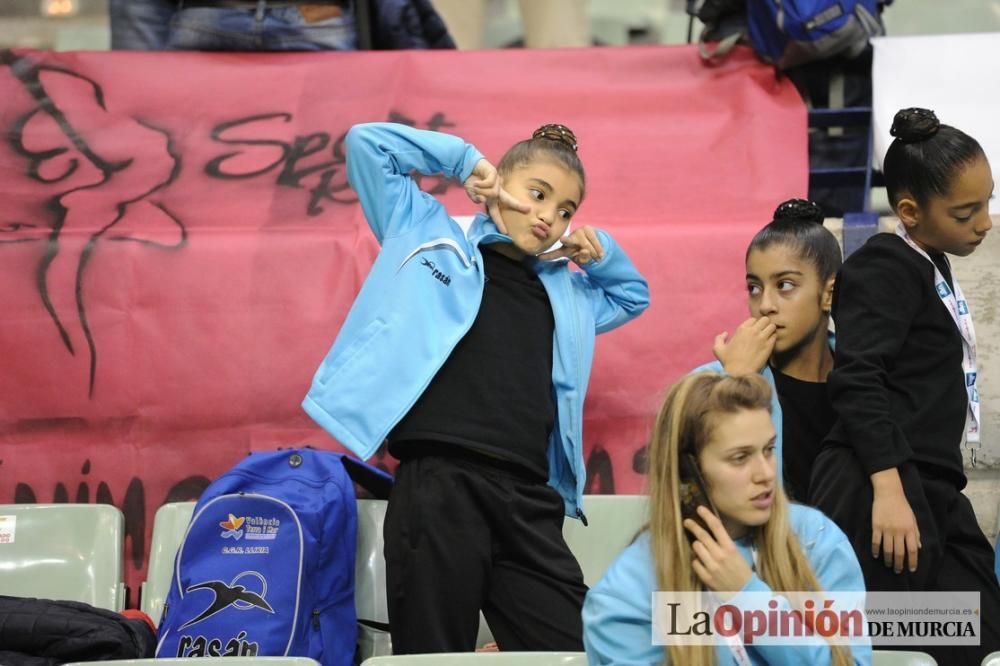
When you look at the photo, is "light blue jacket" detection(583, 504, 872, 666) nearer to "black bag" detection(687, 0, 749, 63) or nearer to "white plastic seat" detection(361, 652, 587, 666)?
"white plastic seat" detection(361, 652, 587, 666)

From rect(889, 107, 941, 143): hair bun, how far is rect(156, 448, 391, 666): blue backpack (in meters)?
1.40

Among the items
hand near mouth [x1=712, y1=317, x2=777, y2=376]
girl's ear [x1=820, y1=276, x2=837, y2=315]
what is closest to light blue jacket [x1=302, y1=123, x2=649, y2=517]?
hand near mouth [x1=712, y1=317, x2=777, y2=376]

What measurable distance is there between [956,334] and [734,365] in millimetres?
419

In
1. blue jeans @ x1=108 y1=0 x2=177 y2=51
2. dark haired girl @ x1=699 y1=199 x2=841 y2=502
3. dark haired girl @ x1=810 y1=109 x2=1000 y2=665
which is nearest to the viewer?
dark haired girl @ x1=810 y1=109 x2=1000 y2=665

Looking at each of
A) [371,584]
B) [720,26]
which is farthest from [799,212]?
[720,26]

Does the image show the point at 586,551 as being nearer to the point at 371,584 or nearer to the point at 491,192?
the point at 371,584

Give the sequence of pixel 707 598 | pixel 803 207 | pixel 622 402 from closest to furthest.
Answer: pixel 707 598 → pixel 803 207 → pixel 622 402

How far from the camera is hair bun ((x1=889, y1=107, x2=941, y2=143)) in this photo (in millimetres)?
2500

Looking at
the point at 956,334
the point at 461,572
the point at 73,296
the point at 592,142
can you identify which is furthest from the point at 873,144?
the point at 73,296

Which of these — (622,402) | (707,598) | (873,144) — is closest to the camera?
(707,598)

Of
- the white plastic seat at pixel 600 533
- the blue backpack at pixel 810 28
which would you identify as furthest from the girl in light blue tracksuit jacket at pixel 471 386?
the blue backpack at pixel 810 28

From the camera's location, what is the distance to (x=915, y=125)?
251 centimetres

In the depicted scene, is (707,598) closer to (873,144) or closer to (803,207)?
(803,207)

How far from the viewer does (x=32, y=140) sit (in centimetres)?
399
